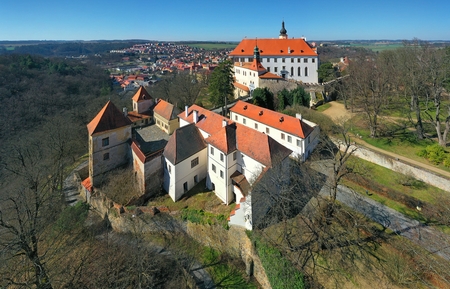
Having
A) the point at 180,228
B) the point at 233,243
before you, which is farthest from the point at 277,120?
the point at 180,228

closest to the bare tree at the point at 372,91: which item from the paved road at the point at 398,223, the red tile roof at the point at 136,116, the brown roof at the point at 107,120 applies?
the paved road at the point at 398,223

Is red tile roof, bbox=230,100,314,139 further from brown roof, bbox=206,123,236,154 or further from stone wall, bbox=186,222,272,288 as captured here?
stone wall, bbox=186,222,272,288

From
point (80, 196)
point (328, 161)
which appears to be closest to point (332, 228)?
point (328, 161)

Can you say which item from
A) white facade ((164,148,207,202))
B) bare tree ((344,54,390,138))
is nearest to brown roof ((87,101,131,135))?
white facade ((164,148,207,202))

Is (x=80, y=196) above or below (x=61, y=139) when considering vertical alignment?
below

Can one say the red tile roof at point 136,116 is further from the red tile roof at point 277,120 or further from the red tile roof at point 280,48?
the red tile roof at point 280,48

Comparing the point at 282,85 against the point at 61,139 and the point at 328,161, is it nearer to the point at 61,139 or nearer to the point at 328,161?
the point at 328,161
